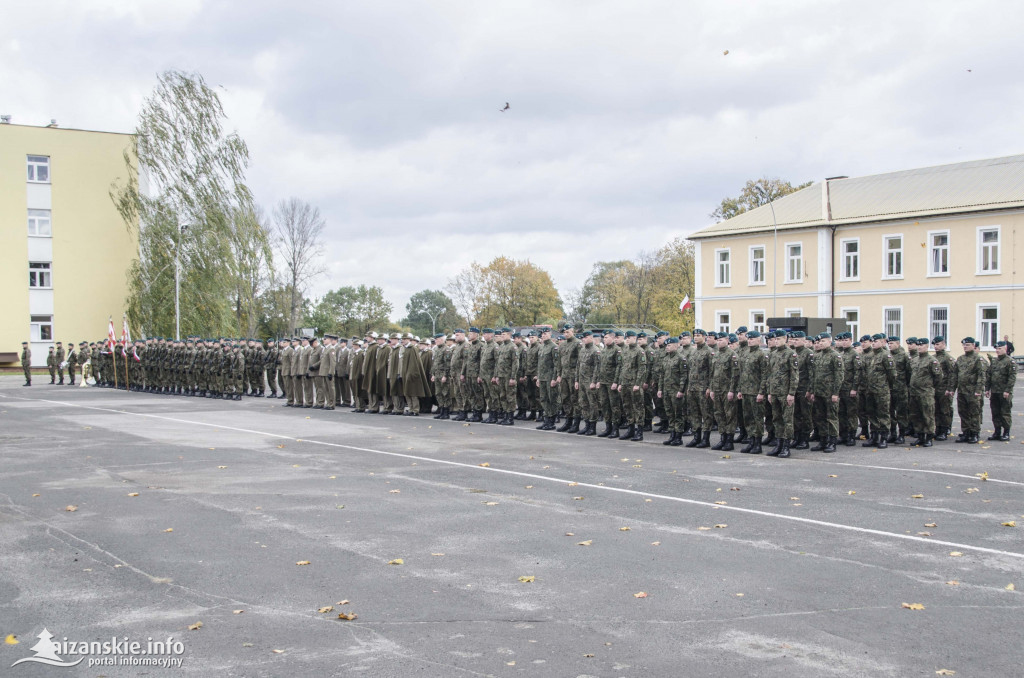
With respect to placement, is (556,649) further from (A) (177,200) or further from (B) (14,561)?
(A) (177,200)

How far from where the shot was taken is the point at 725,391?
13922mm

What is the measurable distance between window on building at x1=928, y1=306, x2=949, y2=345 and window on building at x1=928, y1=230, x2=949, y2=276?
64.2 inches

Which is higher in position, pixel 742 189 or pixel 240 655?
pixel 742 189

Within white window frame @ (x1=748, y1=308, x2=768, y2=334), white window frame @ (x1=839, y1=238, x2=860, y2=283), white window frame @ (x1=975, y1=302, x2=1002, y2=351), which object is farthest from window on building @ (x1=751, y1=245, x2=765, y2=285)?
white window frame @ (x1=975, y1=302, x2=1002, y2=351)

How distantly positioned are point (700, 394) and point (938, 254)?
30962 mm

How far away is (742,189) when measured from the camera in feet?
197

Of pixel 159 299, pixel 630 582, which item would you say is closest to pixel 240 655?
pixel 630 582

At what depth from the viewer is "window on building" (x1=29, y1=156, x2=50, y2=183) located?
50500 millimetres

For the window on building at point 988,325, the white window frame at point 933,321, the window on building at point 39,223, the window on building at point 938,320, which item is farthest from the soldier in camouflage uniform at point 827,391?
the window on building at point 39,223

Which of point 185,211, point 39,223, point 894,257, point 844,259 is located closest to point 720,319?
point 844,259

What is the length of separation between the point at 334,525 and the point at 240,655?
3.19m

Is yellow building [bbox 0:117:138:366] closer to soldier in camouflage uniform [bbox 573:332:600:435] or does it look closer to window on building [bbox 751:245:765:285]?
window on building [bbox 751:245:765:285]

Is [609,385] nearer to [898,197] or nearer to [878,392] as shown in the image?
[878,392]

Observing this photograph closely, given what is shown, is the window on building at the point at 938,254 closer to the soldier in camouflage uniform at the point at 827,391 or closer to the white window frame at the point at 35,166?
the soldier in camouflage uniform at the point at 827,391
